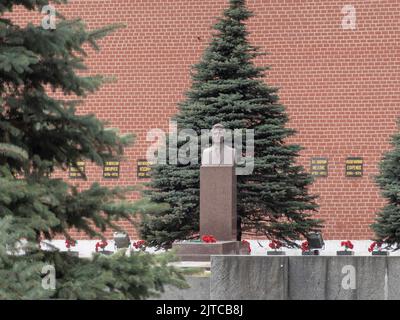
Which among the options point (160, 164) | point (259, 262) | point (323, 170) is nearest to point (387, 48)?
point (323, 170)

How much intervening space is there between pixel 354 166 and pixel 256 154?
4.86 metres

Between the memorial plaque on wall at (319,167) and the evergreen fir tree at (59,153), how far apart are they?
60.7 ft

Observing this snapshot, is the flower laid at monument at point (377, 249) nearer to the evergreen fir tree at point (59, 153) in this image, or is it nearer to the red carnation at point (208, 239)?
the red carnation at point (208, 239)

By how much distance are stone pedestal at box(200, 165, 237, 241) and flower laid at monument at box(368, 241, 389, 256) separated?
12.3ft

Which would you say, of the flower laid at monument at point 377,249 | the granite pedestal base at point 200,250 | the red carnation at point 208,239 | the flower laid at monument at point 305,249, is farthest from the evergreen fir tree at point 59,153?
the flower laid at monument at point 305,249

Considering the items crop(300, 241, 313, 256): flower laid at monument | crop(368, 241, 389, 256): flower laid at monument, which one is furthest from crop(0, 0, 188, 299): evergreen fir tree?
crop(300, 241, 313, 256): flower laid at monument

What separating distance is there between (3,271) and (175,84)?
20.5 metres

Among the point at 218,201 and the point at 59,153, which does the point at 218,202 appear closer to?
the point at 218,201

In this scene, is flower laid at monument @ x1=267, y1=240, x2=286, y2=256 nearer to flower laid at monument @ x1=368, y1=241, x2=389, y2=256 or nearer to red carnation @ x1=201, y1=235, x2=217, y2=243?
flower laid at monument @ x1=368, y1=241, x2=389, y2=256

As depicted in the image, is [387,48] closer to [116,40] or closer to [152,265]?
[116,40]

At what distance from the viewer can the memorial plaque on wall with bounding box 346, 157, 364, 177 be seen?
25.9m

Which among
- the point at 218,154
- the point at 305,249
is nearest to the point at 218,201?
the point at 218,154

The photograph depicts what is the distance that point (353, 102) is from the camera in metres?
26.1

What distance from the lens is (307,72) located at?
2628 cm
